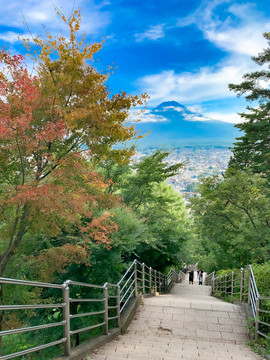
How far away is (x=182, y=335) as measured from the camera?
6484mm

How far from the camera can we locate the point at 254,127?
1856cm

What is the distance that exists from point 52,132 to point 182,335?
4.99 metres

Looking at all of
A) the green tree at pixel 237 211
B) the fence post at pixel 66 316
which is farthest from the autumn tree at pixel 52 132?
the green tree at pixel 237 211

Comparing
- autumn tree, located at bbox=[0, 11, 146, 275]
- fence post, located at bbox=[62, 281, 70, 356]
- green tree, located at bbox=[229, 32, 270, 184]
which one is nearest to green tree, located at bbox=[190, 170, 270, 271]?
green tree, located at bbox=[229, 32, 270, 184]

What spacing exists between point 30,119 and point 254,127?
52.3ft

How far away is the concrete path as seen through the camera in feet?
16.4

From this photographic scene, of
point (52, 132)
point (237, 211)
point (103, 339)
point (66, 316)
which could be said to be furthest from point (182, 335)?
point (237, 211)

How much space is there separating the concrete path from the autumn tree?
2716 millimetres

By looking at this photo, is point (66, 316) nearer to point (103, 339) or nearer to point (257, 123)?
point (103, 339)

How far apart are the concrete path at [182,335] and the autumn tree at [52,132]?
8.91 ft

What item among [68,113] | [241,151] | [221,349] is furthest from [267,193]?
[68,113]

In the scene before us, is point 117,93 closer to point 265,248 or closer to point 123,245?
point 123,245

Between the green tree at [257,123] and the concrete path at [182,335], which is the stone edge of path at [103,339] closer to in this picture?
the concrete path at [182,335]

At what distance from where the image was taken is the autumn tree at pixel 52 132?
582 centimetres
